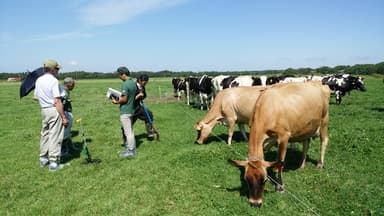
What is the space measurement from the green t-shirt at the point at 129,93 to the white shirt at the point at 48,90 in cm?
167

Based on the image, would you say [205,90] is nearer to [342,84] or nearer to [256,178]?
[342,84]

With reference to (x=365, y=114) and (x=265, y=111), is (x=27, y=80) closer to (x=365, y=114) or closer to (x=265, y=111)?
(x=265, y=111)

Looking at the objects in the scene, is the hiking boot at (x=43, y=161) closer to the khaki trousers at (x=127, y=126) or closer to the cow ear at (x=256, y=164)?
the khaki trousers at (x=127, y=126)

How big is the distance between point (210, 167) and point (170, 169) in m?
1.05

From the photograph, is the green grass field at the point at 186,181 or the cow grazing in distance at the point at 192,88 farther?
the cow grazing in distance at the point at 192,88

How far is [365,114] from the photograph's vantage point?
609 inches

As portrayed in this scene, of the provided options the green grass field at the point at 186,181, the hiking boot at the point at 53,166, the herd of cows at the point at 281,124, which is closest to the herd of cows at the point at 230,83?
the green grass field at the point at 186,181

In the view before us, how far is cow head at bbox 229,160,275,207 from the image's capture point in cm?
548

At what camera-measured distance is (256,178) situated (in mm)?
5477

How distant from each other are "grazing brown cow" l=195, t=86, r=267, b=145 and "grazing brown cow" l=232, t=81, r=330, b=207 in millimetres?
2927

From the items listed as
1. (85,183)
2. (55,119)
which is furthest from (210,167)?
(55,119)

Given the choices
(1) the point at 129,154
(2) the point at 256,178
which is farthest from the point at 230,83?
(2) the point at 256,178

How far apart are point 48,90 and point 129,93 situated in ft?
6.73

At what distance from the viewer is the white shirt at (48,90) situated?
7832 millimetres
